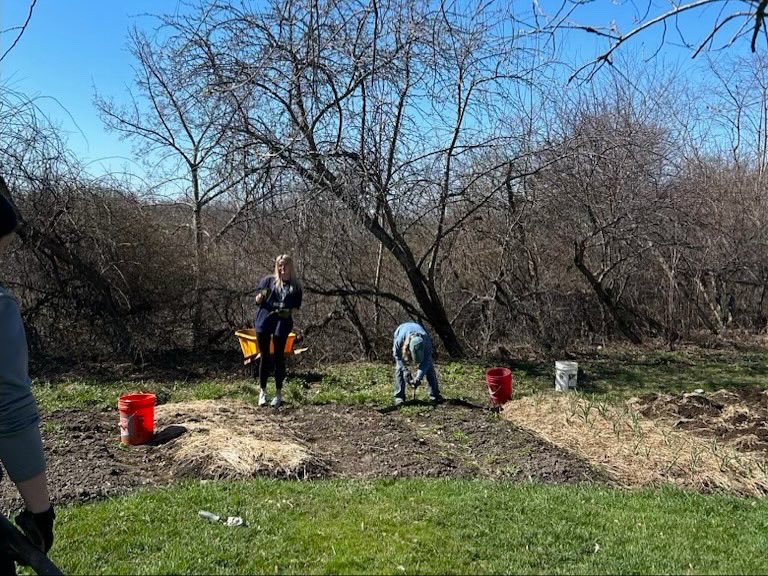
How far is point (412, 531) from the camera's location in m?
3.88

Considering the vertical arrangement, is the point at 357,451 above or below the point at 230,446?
below

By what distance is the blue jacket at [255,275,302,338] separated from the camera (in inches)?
298

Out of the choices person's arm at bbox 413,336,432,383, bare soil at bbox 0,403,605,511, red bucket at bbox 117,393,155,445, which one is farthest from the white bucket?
red bucket at bbox 117,393,155,445

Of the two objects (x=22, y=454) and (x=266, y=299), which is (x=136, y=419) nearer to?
(x=266, y=299)

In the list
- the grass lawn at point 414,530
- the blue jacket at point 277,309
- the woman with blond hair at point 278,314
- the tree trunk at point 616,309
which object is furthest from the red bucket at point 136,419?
the tree trunk at point 616,309

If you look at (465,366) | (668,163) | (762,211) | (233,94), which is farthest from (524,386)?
(762,211)

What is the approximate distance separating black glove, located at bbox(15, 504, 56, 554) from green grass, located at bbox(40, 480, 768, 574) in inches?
29.8

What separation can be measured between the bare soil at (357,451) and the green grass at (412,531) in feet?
1.37

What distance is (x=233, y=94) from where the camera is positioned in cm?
909

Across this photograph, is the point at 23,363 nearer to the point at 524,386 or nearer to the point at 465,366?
the point at 524,386

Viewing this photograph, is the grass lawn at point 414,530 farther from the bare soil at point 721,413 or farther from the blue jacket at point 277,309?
the blue jacket at point 277,309

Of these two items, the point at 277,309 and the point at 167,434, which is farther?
the point at 277,309

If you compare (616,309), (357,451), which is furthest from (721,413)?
(616,309)

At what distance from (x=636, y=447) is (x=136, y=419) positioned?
4.33 metres
